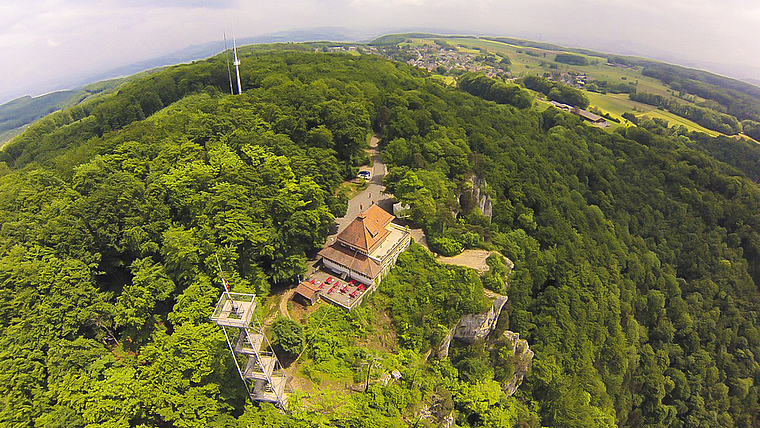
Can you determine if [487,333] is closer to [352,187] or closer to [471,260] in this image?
[471,260]

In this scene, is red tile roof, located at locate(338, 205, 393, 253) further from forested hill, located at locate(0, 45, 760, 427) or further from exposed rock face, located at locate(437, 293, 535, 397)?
exposed rock face, located at locate(437, 293, 535, 397)

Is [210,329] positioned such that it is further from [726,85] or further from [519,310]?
[726,85]

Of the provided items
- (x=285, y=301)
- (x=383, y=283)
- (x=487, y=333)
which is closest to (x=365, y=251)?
(x=383, y=283)

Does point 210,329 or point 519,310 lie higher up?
point 210,329

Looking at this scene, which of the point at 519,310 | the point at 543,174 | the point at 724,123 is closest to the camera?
the point at 519,310

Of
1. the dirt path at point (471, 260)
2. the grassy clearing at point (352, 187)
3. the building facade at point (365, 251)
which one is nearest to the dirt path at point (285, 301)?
the building facade at point (365, 251)

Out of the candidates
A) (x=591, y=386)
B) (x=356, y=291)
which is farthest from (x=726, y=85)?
(x=356, y=291)

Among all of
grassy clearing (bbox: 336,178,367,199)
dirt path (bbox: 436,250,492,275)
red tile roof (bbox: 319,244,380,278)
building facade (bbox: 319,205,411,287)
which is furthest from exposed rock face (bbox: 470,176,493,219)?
red tile roof (bbox: 319,244,380,278)
